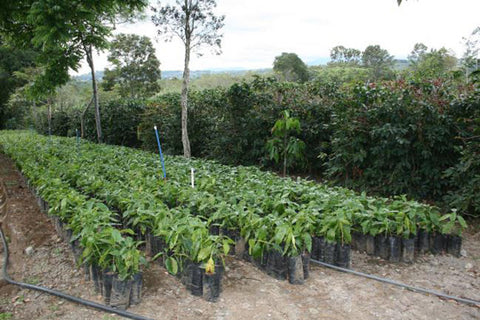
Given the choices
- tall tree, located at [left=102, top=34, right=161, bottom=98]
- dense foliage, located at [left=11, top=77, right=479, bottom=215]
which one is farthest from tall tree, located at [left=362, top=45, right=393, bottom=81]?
dense foliage, located at [left=11, top=77, right=479, bottom=215]

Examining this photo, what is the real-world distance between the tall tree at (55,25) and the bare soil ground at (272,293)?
302cm

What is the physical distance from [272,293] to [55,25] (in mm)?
4514

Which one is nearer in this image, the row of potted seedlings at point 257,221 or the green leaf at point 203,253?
the green leaf at point 203,253

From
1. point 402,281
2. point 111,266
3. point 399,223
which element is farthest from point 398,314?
point 111,266

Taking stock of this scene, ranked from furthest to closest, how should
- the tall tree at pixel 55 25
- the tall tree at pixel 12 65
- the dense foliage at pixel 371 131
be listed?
1. the tall tree at pixel 12 65
2. the dense foliage at pixel 371 131
3. the tall tree at pixel 55 25

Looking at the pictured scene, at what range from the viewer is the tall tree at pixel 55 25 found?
4844mm

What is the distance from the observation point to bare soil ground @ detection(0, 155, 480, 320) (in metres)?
2.81

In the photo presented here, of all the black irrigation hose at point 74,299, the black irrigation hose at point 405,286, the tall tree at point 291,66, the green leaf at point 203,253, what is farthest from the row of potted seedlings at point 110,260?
the tall tree at point 291,66

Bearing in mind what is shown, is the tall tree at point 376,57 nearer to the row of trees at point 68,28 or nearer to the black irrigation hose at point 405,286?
the row of trees at point 68,28

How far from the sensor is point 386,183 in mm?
5637

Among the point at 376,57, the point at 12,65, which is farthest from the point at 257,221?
the point at 376,57

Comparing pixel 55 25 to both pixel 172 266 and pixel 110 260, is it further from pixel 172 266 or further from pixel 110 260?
pixel 172 266

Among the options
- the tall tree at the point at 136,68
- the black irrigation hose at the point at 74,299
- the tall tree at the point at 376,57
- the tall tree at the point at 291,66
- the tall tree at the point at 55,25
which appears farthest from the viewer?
the tall tree at the point at 376,57

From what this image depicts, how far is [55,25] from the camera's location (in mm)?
4914
